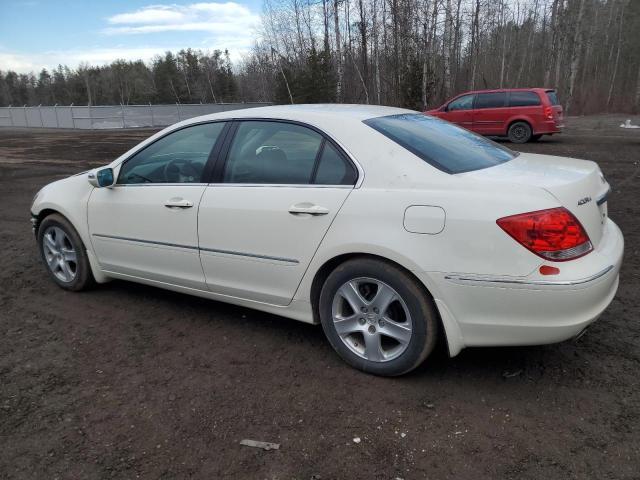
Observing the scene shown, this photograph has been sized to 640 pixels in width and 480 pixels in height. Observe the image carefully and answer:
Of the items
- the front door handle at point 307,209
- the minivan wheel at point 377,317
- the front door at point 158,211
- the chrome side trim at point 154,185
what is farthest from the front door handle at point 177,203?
the minivan wheel at point 377,317

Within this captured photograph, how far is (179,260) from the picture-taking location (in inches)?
147

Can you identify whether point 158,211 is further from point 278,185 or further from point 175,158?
point 278,185

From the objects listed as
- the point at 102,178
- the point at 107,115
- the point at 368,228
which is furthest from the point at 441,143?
the point at 107,115

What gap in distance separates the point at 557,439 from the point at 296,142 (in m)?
2.23

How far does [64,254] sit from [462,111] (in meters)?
14.5

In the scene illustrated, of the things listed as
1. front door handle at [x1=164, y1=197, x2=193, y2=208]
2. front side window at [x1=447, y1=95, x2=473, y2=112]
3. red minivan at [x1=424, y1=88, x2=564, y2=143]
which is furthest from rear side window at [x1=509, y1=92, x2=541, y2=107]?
front door handle at [x1=164, y1=197, x2=193, y2=208]

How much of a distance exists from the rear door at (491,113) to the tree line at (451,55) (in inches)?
339

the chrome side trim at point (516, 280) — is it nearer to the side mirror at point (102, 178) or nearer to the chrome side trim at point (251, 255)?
the chrome side trim at point (251, 255)

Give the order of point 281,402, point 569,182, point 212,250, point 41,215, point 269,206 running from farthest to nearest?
point 41,215, point 212,250, point 269,206, point 281,402, point 569,182

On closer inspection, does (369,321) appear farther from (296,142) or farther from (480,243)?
(296,142)

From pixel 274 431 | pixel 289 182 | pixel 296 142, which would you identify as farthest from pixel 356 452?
pixel 296 142

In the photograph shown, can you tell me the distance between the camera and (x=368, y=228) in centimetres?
286

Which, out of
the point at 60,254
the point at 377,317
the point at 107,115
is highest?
the point at 107,115

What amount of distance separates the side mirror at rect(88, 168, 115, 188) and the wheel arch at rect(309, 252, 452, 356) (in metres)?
1.97
